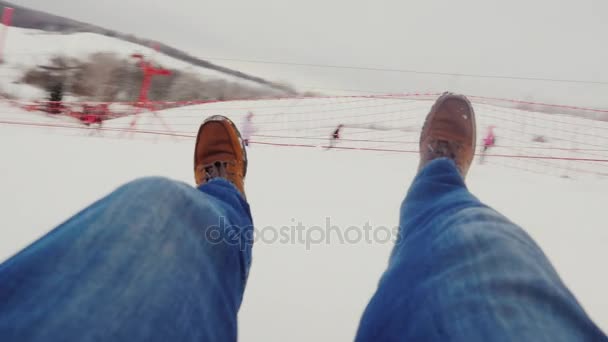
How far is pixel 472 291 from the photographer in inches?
14.7

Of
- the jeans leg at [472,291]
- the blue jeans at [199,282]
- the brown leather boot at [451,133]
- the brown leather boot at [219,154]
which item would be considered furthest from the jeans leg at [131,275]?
the brown leather boot at [451,133]

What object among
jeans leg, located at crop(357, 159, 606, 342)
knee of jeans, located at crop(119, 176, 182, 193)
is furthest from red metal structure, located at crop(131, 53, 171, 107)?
jeans leg, located at crop(357, 159, 606, 342)

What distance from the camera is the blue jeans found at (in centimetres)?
32

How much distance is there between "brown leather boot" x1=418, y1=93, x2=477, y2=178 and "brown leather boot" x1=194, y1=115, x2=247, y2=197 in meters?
0.56

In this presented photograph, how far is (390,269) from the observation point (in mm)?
507

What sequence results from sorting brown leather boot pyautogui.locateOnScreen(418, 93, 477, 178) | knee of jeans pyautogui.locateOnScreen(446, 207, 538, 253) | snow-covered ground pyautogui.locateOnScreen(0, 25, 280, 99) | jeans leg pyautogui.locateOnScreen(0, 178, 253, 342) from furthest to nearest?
snow-covered ground pyautogui.locateOnScreen(0, 25, 280, 99), brown leather boot pyautogui.locateOnScreen(418, 93, 477, 178), knee of jeans pyautogui.locateOnScreen(446, 207, 538, 253), jeans leg pyautogui.locateOnScreen(0, 178, 253, 342)

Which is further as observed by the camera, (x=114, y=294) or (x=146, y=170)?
(x=146, y=170)

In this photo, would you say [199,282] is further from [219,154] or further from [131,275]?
[219,154]

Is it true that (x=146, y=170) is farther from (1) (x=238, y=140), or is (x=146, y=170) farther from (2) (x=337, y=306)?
(2) (x=337, y=306)

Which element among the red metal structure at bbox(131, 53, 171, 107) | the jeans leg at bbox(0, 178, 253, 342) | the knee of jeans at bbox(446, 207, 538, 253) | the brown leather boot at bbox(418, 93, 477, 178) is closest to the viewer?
the jeans leg at bbox(0, 178, 253, 342)

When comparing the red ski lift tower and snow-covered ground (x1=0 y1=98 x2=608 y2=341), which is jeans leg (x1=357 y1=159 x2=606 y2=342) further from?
the red ski lift tower

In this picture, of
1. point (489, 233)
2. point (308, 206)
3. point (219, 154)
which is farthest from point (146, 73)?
point (489, 233)

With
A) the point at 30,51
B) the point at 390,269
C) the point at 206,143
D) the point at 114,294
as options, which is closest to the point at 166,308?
the point at 114,294

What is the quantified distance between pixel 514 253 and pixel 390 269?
6.7 inches
